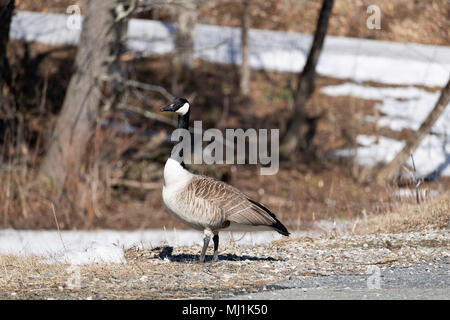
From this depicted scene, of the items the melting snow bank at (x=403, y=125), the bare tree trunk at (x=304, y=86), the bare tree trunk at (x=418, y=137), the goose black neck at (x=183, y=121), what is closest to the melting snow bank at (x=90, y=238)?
the goose black neck at (x=183, y=121)

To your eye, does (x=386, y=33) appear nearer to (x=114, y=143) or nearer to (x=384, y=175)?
(x=384, y=175)

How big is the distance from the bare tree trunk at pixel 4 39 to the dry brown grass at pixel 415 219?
7407mm

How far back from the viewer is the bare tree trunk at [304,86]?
47.4ft

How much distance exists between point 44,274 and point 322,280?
7.99ft

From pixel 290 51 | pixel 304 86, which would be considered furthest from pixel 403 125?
pixel 290 51

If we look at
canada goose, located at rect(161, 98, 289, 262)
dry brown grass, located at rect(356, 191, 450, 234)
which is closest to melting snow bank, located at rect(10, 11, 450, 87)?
dry brown grass, located at rect(356, 191, 450, 234)

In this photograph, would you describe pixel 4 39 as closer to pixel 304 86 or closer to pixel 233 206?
pixel 304 86

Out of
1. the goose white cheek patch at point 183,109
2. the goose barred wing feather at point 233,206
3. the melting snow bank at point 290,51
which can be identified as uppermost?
the melting snow bank at point 290,51

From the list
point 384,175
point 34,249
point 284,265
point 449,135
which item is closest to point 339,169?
point 384,175

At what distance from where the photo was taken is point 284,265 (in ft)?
19.8

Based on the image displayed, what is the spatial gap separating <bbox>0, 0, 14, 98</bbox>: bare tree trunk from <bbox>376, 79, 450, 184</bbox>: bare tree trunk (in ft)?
25.1

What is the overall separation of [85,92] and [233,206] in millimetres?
6873

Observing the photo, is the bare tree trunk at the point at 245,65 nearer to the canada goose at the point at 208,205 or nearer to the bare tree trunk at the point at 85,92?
the bare tree trunk at the point at 85,92

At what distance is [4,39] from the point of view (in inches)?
467
